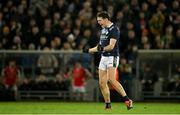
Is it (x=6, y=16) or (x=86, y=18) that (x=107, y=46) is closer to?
(x=86, y=18)

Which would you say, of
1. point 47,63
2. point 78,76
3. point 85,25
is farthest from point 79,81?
point 85,25

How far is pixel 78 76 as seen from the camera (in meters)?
22.0

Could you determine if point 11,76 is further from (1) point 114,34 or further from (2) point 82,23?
(1) point 114,34

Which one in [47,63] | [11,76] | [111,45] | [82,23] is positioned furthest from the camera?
[82,23]

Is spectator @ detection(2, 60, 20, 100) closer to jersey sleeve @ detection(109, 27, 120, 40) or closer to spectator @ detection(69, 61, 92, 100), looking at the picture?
spectator @ detection(69, 61, 92, 100)

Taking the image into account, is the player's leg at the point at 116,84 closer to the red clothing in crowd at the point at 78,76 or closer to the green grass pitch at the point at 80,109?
the green grass pitch at the point at 80,109

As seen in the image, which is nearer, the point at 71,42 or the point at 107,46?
the point at 107,46

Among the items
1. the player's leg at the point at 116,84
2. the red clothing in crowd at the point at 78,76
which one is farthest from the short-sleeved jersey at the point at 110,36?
the red clothing in crowd at the point at 78,76

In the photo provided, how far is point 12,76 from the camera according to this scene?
2192 centimetres

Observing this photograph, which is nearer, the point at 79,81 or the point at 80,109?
the point at 80,109

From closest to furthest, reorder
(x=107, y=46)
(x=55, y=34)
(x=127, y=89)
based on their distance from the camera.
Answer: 1. (x=107, y=46)
2. (x=127, y=89)
3. (x=55, y=34)

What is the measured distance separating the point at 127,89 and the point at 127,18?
3316 millimetres

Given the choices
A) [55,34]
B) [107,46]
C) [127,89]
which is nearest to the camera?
[107,46]

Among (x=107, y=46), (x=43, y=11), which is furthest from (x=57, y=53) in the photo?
(x=107, y=46)
